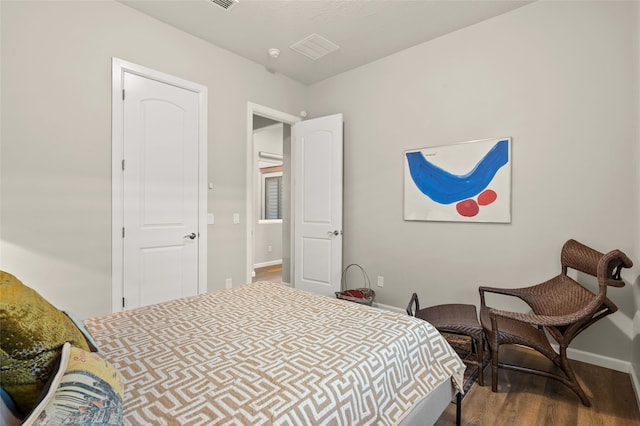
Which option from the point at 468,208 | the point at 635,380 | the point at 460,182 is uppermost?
the point at 460,182

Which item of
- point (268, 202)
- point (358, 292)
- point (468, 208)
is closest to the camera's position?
point (468, 208)

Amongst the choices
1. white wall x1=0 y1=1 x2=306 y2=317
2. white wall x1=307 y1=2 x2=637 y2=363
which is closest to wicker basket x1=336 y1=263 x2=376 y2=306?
white wall x1=307 y1=2 x2=637 y2=363

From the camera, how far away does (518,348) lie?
2719 mm

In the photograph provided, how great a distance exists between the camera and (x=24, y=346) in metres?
0.75

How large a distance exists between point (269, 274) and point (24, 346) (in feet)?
17.6

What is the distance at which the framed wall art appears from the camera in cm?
281

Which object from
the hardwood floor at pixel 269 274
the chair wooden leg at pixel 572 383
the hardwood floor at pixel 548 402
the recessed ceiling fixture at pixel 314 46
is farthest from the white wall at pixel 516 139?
the hardwood floor at pixel 269 274

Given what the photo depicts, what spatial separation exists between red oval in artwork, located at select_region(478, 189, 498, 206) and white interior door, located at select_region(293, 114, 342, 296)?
1500mm

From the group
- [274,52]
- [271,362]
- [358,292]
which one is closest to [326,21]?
[274,52]

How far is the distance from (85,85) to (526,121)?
3.62m

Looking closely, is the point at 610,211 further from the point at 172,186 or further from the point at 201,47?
the point at 201,47

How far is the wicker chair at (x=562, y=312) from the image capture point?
73.5 inches

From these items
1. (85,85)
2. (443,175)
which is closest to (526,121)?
(443,175)

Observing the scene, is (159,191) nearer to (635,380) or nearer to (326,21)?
(326,21)
